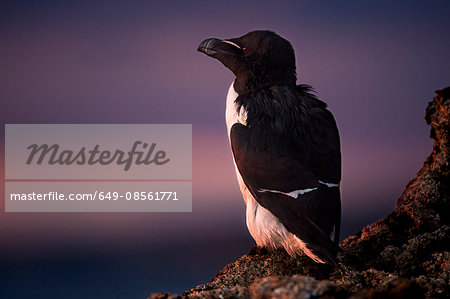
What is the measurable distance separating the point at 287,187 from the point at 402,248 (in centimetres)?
125

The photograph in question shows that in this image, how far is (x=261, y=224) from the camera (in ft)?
14.3

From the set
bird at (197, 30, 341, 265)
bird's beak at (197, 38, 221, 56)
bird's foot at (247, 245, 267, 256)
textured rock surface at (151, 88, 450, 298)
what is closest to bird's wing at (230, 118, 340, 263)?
bird at (197, 30, 341, 265)

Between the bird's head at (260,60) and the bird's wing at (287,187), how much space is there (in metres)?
0.63

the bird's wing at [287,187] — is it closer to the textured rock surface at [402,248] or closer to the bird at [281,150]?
the bird at [281,150]

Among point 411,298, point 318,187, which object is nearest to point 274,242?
point 318,187

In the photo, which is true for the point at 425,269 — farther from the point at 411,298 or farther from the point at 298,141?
the point at 411,298

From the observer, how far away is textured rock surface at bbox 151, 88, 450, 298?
12.4 feet

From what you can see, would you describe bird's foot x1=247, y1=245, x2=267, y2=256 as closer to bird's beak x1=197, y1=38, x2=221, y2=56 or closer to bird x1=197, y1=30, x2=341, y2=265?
bird x1=197, y1=30, x2=341, y2=265

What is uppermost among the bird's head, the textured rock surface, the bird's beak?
the bird's beak

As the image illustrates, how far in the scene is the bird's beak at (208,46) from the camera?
5.16 m

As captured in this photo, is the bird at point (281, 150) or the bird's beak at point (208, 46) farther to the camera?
the bird's beak at point (208, 46)

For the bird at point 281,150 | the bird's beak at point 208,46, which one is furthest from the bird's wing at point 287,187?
the bird's beak at point 208,46

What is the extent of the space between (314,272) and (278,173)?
3.13 feet

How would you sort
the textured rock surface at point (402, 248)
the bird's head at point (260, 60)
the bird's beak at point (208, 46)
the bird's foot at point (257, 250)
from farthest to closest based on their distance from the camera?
1. the bird's beak at point (208, 46)
2. the bird's head at point (260, 60)
3. the bird's foot at point (257, 250)
4. the textured rock surface at point (402, 248)
